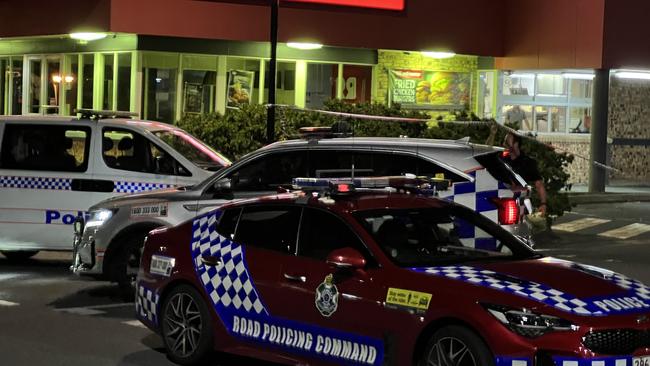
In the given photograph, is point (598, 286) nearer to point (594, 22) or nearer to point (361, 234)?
point (361, 234)

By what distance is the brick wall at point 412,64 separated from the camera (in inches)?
1059

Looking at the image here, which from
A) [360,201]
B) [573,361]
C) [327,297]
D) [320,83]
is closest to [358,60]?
[320,83]

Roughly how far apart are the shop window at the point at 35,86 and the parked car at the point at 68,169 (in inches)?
577

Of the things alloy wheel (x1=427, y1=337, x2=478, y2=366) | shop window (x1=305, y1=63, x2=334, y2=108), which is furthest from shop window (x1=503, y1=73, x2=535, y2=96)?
alloy wheel (x1=427, y1=337, x2=478, y2=366)

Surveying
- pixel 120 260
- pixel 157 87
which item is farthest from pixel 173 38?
pixel 120 260

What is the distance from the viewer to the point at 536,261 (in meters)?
7.68

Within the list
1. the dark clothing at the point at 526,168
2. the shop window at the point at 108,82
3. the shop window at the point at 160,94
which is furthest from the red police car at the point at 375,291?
the shop window at the point at 108,82

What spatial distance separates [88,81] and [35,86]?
2.60m

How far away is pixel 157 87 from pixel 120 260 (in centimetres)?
1350

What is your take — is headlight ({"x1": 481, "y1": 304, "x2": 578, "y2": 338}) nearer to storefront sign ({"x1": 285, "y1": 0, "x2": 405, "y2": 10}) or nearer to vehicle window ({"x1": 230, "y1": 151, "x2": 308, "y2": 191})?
vehicle window ({"x1": 230, "y1": 151, "x2": 308, "y2": 191})

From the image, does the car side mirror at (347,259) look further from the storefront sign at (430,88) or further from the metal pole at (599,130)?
the storefront sign at (430,88)

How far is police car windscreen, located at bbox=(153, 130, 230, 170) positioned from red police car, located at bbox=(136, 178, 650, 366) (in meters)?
4.52

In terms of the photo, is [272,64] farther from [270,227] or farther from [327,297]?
[327,297]

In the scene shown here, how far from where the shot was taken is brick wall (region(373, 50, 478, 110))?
26.9m
